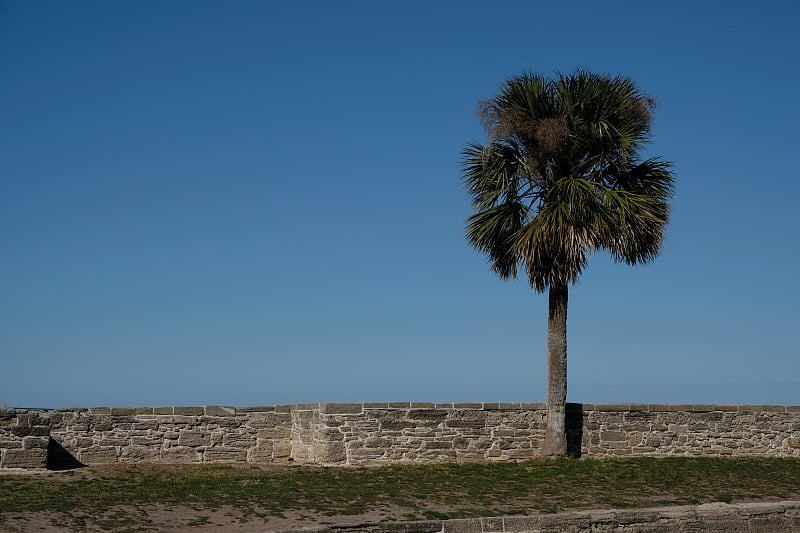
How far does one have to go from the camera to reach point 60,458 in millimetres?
16484

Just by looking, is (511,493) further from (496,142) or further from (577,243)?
(496,142)

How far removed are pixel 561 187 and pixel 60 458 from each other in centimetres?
1111

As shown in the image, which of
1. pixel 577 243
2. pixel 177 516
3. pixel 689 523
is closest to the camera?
pixel 177 516

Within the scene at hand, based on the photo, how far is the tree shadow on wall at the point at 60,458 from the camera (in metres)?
16.3

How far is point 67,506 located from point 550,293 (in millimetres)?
10333

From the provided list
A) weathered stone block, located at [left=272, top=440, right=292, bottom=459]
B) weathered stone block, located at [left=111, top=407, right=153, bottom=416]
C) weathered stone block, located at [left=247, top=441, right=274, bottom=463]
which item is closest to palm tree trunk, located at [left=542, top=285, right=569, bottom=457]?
weathered stone block, located at [left=272, top=440, right=292, bottom=459]

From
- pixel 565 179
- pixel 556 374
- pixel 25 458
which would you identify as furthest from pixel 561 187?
pixel 25 458

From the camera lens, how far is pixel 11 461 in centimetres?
1538

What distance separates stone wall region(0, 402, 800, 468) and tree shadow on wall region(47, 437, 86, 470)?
35 millimetres

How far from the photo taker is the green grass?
13008mm

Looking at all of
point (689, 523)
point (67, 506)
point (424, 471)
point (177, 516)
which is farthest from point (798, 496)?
point (67, 506)

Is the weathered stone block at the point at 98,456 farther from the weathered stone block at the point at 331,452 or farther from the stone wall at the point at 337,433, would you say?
the weathered stone block at the point at 331,452

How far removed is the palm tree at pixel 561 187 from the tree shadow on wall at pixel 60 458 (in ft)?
29.4

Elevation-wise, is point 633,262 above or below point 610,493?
above
